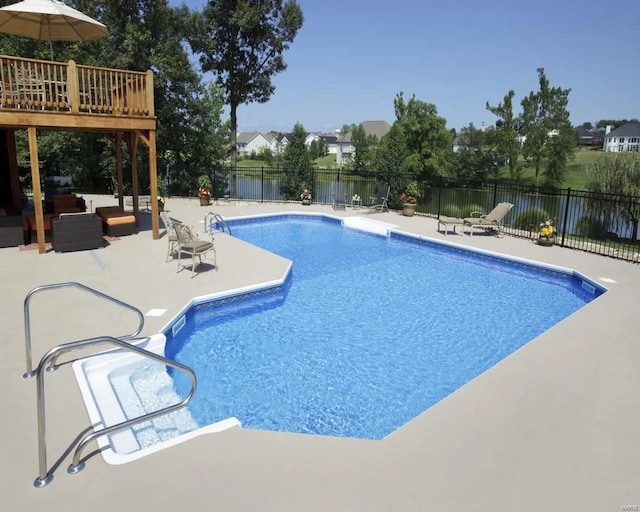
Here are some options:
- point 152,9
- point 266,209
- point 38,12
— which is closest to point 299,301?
point 38,12

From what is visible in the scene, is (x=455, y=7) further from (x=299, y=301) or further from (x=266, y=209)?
(x=299, y=301)

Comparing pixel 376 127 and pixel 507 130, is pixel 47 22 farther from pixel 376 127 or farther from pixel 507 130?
pixel 376 127

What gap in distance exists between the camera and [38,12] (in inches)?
353

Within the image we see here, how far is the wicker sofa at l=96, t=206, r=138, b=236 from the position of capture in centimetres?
1148

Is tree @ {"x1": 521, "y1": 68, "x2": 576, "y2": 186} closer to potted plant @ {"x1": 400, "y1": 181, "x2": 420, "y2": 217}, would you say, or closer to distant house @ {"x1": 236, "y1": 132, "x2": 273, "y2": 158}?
potted plant @ {"x1": 400, "y1": 181, "x2": 420, "y2": 217}

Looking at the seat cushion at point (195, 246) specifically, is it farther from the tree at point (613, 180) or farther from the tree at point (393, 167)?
the tree at point (613, 180)

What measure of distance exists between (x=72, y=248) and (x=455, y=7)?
20.8m

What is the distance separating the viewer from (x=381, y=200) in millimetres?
17094

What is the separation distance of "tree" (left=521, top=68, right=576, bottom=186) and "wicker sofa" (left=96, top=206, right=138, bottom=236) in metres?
34.3

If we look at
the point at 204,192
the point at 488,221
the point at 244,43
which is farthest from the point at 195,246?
the point at 244,43

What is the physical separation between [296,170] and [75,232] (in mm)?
10681

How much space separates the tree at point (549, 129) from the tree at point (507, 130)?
68cm

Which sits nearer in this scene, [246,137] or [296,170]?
[296,170]

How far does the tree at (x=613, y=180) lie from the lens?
18.6 meters
